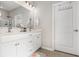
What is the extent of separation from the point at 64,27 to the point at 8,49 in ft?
6.58

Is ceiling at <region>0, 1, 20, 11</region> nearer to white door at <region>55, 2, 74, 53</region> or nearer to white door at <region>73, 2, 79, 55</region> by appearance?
white door at <region>55, 2, 74, 53</region>

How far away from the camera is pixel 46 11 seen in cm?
332

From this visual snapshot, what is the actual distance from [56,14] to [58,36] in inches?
31.7

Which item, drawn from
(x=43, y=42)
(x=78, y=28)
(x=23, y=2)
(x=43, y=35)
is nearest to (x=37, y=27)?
(x=43, y=35)

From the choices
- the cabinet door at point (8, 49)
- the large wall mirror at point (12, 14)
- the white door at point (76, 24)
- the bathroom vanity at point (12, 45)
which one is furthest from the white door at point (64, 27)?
the cabinet door at point (8, 49)

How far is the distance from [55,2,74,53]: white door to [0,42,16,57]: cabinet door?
1815 millimetres

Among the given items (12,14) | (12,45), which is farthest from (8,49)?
(12,14)

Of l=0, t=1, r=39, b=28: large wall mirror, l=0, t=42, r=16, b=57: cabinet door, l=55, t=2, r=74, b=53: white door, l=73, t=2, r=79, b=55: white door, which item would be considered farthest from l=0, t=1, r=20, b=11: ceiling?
l=73, t=2, r=79, b=55: white door

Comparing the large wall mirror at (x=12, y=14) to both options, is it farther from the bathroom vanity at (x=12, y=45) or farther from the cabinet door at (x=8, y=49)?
the cabinet door at (x=8, y=49)

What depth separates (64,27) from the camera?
2.88 metres

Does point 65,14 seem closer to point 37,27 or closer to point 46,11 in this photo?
point 46,11

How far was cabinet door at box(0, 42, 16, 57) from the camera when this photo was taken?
1.43 metres

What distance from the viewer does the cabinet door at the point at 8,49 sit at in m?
1.43

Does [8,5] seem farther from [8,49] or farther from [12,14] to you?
[8,49]
